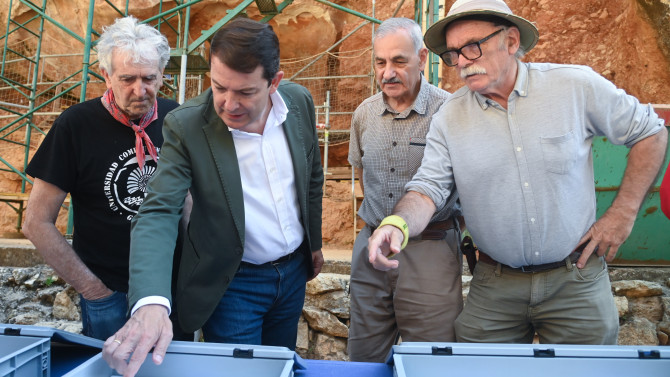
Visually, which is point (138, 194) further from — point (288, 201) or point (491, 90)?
point (491, 90)

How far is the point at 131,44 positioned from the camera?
2.10m

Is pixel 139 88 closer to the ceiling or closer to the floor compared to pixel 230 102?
closer to the ceiling

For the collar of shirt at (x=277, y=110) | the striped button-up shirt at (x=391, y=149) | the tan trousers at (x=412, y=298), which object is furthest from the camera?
the striped button-up shirt at (x=391, y=149)

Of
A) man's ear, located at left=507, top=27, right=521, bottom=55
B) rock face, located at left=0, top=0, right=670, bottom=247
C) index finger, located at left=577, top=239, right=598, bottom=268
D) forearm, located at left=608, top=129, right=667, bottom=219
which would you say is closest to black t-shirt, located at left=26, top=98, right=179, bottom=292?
man's ear, located at left=507, top=27, right=521, bottom=55

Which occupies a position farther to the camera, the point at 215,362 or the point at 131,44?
the point at 131,44

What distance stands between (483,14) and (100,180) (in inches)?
65.7

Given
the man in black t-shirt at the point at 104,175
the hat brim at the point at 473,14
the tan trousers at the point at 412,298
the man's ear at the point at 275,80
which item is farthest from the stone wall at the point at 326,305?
the man's ear at the point at 275,80

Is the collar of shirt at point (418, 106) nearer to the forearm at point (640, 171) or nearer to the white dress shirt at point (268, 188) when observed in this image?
the white dress shirt at point (268, 188)

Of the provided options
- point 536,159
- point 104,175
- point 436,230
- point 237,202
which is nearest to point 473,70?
point 536,159

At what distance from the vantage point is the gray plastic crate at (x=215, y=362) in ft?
3.82

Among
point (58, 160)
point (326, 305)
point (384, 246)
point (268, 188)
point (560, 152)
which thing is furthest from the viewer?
point (326, 305)

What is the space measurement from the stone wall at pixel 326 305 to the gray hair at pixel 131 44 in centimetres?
251

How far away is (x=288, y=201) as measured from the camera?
1.92 metres

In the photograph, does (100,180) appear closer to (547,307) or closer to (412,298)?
(412,298)
